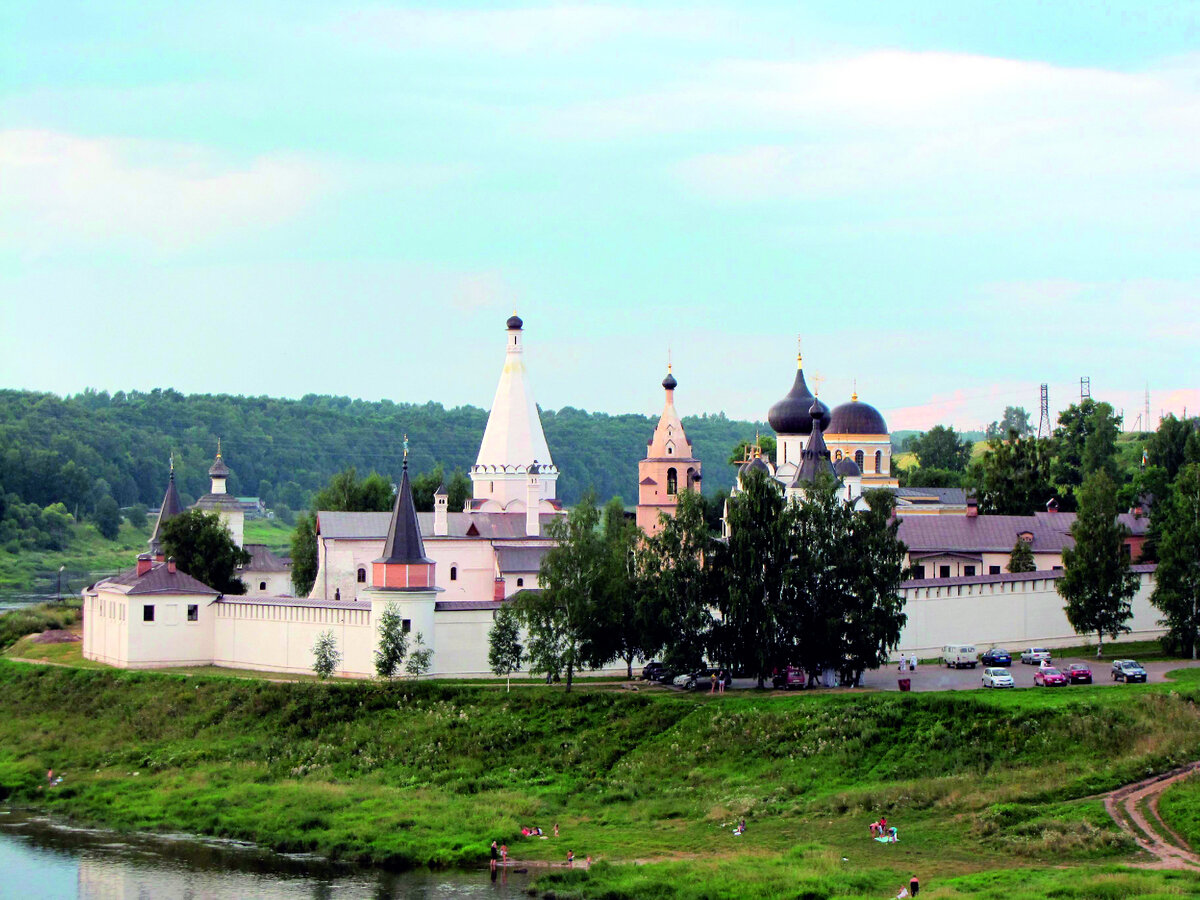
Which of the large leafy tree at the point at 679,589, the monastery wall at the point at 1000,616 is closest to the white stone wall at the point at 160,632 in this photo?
the large leafy tree at the point at 679,589

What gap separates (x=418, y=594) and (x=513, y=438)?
501 inches

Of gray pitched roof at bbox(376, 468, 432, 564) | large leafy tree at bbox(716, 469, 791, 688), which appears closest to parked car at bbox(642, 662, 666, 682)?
large leafy tree at bbox(716, 469, 791, 688)

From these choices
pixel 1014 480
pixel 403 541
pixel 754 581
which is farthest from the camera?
pixel 1014 480

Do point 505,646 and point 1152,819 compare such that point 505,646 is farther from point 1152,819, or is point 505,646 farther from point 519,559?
point 1152,819

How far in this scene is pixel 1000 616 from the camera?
4084cm

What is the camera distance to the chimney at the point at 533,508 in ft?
153

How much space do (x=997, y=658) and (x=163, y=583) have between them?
1914cm

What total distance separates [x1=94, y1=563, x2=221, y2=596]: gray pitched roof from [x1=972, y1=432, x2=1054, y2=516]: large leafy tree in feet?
90.5

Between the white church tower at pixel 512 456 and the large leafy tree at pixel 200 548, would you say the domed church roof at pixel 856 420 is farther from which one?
the large leafy tree at pixel 200 548

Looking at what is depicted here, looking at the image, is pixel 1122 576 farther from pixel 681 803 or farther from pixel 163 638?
pixel 163 638

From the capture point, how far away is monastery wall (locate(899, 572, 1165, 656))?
39.4 metres

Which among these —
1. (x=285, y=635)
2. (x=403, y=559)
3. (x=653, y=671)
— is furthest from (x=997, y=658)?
(x=285, y=635)

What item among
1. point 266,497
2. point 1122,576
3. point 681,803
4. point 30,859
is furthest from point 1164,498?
point 266,497

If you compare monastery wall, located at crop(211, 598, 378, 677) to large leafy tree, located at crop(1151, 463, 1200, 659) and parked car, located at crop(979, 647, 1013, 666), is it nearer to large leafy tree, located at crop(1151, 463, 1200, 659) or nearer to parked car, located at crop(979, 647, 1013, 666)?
parked car, located at crop(979, 647, 1013, 666)
